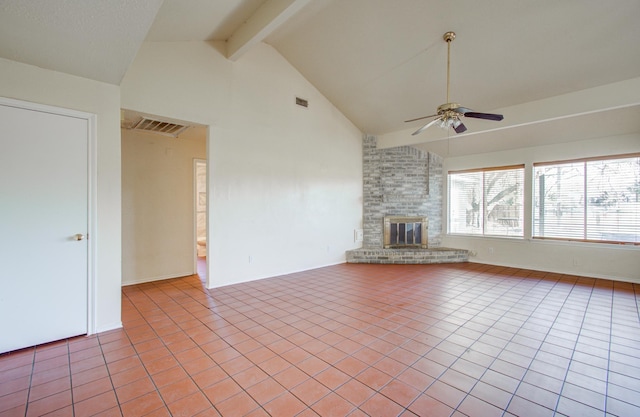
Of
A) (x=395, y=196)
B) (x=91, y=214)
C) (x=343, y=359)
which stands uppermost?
(x=395, y=196)

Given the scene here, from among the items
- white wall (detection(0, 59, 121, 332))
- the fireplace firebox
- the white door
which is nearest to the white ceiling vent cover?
white wall (detection(0, 59, 121, 332))

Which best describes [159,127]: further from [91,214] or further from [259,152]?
[91,214]

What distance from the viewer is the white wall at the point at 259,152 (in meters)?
3.89

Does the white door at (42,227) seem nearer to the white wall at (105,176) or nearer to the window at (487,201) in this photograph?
the white wall at (105,176)

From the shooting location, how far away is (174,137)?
16.2 feet

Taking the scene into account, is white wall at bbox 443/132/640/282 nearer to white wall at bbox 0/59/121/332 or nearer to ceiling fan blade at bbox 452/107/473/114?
ceiling fan blade at bbox 452/107/473/114

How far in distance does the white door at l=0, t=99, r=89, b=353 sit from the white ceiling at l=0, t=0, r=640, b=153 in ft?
1.86

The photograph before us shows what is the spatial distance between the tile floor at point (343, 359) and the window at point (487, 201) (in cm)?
231

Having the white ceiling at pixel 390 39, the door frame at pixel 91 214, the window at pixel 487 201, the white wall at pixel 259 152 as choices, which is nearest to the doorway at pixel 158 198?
the white wall at pixel 259 152

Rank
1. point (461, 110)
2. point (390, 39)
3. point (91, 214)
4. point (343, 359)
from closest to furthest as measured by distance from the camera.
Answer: point (343, 359) < point (91, 214) < point (461, 110) < point (390, 39)

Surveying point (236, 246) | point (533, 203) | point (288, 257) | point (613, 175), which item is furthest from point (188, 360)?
point (613, 175)

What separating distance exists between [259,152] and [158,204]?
1.89 metres

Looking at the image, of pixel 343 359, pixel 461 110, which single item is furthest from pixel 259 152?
pixel 343 359

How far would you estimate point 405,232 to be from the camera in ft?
21.9
